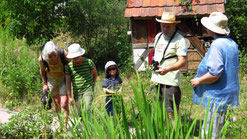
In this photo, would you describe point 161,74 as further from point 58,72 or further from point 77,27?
point 77,27

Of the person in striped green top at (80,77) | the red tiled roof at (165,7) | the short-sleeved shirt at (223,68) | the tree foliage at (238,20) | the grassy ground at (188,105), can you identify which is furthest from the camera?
the tree foliage at (238,20)

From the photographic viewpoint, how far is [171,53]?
11.3 feet

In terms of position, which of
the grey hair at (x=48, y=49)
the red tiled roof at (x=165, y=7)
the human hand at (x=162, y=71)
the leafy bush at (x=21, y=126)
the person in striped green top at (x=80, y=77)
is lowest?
the leafy bush at (x=21, y=126)

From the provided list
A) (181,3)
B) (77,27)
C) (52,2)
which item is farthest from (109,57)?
(181,3)

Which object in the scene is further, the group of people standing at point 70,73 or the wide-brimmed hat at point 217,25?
the group of people standing at point 70,73

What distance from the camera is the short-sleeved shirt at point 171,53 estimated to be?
341 cm

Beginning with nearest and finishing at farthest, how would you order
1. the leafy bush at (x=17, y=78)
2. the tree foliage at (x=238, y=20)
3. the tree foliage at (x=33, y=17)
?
the leafy bush at (x=17, y=78) < the tree foliage at (x=33, y=17) < the tree foliage at (x=238, y=20)

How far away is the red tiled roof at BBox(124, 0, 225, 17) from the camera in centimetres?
753

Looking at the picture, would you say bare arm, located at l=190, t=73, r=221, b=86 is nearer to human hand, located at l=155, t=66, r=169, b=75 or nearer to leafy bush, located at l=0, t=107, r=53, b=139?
human hand, located at l=155, t=66, r=169, b=75

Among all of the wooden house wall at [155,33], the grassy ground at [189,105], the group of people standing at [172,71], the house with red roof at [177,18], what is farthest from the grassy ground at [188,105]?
the house with red roof at [177,18]

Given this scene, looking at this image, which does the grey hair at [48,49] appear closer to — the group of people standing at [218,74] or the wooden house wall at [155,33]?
the group of people standing at [218,74]

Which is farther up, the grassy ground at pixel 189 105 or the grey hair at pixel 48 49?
the grey hair at pixel 48 49

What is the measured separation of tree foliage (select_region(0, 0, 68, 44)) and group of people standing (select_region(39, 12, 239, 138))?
5107 millimetres

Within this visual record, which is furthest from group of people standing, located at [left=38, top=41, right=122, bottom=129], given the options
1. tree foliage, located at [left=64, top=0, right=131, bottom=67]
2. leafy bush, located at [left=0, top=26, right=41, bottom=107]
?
tree foliage, located at [left=64, top=0, right=131, bottom=67]
